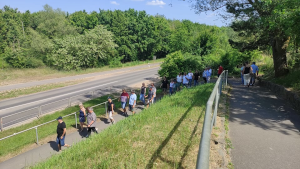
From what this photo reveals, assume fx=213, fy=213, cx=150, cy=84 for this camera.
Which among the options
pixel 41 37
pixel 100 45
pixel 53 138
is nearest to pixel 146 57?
pixel 100 45

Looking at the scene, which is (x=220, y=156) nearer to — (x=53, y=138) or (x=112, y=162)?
(x=112, y=162)

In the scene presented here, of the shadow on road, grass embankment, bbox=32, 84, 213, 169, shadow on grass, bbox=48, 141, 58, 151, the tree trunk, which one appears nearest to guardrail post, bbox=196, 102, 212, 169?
grass embankment, bbox=32, 84, 213, 169

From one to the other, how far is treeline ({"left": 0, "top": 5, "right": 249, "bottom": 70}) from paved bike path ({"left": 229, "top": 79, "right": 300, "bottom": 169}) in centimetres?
2002

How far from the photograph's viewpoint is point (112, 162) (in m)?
3.99

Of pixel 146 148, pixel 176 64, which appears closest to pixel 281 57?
pixel 176 64

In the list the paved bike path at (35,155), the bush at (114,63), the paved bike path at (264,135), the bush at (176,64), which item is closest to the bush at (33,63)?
the bush at (114,63)

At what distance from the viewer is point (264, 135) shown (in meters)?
5.16

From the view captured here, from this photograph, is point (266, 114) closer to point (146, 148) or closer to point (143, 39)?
point (146, 148)

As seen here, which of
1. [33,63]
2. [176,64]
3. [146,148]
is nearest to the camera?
[146,148]

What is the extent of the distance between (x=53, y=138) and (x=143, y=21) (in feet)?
189

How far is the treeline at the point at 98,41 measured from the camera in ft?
112

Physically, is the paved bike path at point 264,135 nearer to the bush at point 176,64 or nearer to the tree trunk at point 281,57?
the tree trunk at point 281,57

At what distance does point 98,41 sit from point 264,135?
46.6m

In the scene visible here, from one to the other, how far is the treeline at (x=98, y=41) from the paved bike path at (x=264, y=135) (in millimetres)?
20015
